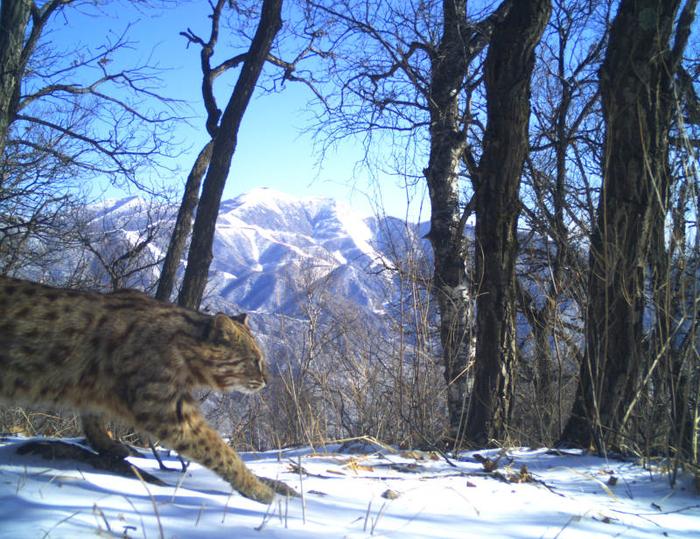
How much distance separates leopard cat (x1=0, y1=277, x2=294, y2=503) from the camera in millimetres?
2822

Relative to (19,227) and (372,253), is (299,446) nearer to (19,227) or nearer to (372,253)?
(372,253)

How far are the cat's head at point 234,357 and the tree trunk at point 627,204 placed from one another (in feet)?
7.85

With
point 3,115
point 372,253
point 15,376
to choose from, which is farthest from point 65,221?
point 15,376

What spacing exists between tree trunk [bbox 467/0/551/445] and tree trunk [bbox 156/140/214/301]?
6.74 metres

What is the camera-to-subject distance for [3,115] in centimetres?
904

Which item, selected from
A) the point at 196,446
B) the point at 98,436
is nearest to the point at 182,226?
the point at 98,436

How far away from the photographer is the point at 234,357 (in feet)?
10.8

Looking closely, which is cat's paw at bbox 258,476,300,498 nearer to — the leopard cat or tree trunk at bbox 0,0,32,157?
the leopard cat

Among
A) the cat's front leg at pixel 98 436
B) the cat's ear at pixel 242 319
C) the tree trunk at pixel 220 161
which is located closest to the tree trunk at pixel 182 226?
the tree trunk at pixel 220 161

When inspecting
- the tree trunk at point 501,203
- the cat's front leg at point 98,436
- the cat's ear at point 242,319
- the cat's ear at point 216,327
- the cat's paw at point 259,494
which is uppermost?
the tree trunk at point 501,203

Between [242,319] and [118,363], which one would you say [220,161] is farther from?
[118,363]

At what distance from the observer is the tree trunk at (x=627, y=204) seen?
4.16 m

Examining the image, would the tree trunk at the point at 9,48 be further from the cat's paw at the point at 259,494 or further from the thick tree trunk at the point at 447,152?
the cat's paw at the point at 259,494

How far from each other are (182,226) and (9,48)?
12.8ft
